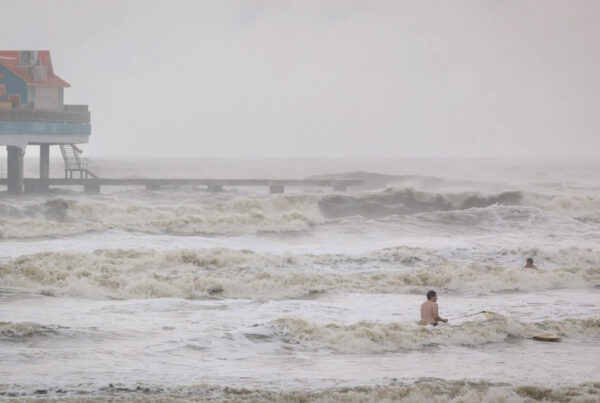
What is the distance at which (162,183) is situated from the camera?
2411 inches

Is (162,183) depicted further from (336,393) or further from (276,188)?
(336,393)

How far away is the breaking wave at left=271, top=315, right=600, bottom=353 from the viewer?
1828cm

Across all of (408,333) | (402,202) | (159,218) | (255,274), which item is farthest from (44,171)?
(408,333)

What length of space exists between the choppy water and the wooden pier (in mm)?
13291

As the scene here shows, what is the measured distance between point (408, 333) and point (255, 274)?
7834 mm

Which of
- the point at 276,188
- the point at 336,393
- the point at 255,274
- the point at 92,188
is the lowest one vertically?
the point at 336,393

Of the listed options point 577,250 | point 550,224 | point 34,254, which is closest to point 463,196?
point 550,224

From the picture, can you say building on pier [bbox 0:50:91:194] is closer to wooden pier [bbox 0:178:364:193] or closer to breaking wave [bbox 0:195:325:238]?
wooden pier [bbox 0:178:364:193]

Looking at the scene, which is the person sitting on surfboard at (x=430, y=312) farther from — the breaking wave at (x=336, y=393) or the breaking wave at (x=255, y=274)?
the breaking wave at (x=255, y=274)

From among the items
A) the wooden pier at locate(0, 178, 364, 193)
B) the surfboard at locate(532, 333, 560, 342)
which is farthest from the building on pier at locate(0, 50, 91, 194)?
the surfboard at locate(532, 333, 560, 342)

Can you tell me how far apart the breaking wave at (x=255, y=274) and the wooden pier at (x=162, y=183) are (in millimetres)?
28409

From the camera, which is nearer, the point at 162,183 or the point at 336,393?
the point at 336,393

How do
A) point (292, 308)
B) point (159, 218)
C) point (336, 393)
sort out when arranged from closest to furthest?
point (336, 393) → point (292, 308) → point (159, 218)

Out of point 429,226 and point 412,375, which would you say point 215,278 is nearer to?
point 412,375
